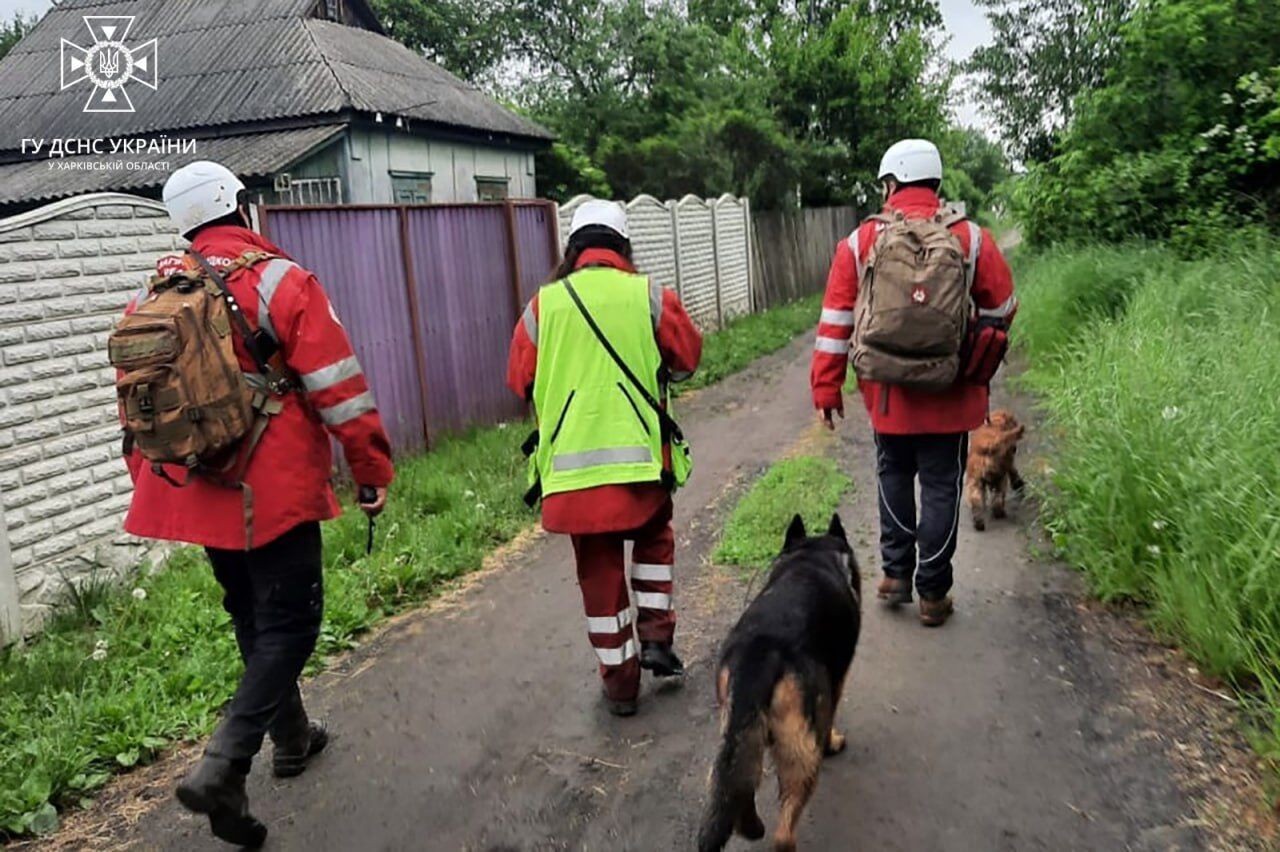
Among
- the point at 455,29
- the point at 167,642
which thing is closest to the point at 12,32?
the point at 455,29

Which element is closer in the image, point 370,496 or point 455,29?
point 370,496

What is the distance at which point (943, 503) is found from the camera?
165 inches

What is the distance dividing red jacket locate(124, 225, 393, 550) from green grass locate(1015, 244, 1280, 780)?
3.00 m

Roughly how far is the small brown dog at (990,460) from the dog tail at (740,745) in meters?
3.17

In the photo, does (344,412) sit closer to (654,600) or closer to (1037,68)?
(654,600)

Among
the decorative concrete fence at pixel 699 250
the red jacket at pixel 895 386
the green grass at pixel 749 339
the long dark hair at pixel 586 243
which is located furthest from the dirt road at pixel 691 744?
the decorative concrete fence at pixel 699 250

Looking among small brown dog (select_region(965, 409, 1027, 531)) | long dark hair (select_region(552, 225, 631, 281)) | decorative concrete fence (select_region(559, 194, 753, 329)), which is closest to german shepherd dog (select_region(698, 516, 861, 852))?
long dark hair (select_region(552, 225, 631, 281))

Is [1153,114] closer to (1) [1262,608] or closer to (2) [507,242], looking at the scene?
(2) [507,242]

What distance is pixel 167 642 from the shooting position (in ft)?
14.7

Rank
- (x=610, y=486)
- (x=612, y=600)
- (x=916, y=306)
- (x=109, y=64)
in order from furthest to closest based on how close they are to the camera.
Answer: (x=109, y=64) → (x=916, y=306) → (x=612, y=600) → (x=610, y=486)

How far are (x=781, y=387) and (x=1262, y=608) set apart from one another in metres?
7.67

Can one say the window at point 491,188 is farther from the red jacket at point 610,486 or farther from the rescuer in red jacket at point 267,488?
the rescuer in red jacket at point 267,488

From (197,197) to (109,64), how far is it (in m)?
15.7

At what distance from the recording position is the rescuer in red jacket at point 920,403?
4.07 metres
